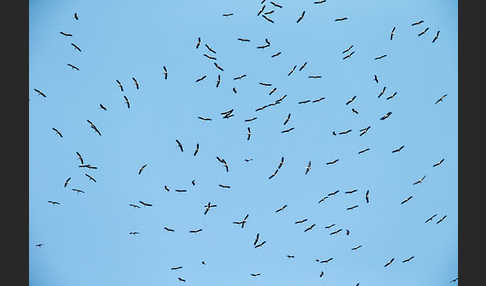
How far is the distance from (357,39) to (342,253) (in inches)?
36.5

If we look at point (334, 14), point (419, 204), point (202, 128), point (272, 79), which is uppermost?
point (334, 14)

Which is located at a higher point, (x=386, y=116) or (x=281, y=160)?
(x=386, y=116)

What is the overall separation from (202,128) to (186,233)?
0.46 m

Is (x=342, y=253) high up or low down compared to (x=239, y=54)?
down

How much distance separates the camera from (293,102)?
246 centimetres

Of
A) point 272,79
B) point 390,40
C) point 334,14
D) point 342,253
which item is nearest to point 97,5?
point 272,79

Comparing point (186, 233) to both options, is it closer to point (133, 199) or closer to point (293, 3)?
point (133, 199)

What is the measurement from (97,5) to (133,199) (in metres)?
0.85

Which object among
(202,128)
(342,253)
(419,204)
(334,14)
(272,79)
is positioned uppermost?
(334,14)

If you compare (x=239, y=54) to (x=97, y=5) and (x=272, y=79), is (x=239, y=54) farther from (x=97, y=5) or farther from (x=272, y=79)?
(x=97, y=5)

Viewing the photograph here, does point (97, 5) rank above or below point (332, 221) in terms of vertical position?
above

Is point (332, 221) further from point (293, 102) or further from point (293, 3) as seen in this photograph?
point (293, 3)

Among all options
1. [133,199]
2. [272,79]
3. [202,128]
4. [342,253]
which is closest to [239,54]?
[272,79]

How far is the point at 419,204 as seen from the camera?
8.05 feet
